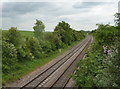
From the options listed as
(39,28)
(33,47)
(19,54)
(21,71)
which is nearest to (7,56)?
(21,71)

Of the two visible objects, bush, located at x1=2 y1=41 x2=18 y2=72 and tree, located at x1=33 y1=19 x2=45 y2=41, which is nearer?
bush, located at x1=2 y1=41 x2=18 y2=72

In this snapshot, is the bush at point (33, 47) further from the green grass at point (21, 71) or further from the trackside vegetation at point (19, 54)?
the green grass at point (21, 71)

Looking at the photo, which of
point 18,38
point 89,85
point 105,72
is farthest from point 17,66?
point 105,72

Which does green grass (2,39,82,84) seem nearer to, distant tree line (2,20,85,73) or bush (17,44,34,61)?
distant tree line (2,20,85,73)

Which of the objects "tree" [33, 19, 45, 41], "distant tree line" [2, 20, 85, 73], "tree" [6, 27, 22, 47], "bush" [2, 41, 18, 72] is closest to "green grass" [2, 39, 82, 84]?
"distant tree line" [2, 20, 85, 73]

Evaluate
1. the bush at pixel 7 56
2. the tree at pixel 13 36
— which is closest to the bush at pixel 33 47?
the tree at pixel 13 36

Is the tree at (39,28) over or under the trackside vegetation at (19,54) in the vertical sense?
over

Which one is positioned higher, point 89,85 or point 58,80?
point 89,85

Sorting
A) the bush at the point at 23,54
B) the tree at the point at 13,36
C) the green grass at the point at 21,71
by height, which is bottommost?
the green grass at the point at 21,71

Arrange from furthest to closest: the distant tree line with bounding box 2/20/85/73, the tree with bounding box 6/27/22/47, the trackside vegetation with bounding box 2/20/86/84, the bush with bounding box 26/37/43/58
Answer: the bush with bounding box 26/37/43/58 < the tree with bounding box 6/27/22/47 < the distant tree line with bounding box 2/20/85/73 < the trackside vegetation with bounding box 2/20/86/84

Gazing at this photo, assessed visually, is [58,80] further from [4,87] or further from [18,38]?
[18,38]

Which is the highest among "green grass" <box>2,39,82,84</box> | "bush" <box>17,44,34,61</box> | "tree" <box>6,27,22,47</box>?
"tree" <box>6,27,22,47</box>

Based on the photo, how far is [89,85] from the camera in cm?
1085

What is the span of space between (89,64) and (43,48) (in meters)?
19.9
